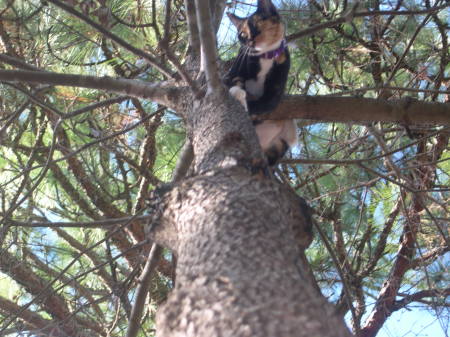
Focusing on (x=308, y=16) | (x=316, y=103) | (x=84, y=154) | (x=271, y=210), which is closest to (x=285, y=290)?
(x=271, y=210)

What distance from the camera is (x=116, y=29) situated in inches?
74.9

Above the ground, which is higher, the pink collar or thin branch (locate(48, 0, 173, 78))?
the pink collar

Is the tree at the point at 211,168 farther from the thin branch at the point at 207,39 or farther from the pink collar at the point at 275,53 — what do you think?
the pink collar at the point at 275,53

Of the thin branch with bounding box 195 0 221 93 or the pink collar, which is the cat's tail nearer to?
the pink collar

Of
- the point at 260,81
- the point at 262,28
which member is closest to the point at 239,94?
the point at 260,81

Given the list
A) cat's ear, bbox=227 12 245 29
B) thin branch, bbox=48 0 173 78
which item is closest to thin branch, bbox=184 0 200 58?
thin branch, bbox=48 0 173 78

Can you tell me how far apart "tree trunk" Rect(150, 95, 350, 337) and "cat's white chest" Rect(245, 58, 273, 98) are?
77cm

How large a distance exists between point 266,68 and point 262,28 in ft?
0.47

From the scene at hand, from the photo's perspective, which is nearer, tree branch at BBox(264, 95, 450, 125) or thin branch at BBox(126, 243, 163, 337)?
thin branch at BBox(126, 243, 163, 337)

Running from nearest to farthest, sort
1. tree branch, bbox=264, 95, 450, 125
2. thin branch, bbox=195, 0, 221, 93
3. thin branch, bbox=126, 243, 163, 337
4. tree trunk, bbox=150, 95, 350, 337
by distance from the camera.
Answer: tree trunk, bbox=150, 95, 350, 337 < thin branch, bbox=195, 0, 221, 93 < thin branch, bbox=126, 243, 163, 337 < tree branch, bbox=264, 95, 450, 125

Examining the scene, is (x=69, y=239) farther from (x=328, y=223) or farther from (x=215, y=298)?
(x=215, y=298)

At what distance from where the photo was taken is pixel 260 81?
6.18 feet

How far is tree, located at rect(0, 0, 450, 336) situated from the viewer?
727 millimetres

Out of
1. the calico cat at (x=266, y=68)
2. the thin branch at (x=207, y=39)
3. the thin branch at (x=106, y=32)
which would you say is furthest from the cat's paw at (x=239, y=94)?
the thin branch at (x=207, y=39)
